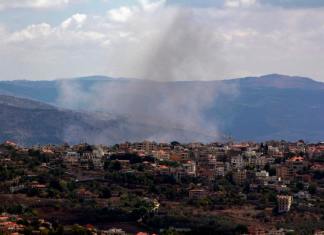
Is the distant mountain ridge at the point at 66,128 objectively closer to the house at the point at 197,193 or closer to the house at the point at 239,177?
the house at the point at 239,177

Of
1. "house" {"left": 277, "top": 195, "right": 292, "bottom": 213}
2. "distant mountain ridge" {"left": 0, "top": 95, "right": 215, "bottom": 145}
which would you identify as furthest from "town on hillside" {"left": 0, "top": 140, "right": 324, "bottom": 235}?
"distant mountain ridge" {"left": 0, "top": 95, "right": 215, "bottom": 145}

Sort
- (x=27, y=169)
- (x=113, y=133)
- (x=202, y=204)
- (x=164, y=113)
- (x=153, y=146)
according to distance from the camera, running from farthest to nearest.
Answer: (x=164, y=113)
(x=113, y=133)
(x=153, y=146)
(x=27, y=169)
(x=202, y=204)

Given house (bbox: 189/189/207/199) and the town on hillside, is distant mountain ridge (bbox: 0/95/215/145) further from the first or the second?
house (bbox: 189/189/207/199)

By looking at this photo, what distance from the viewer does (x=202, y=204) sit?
6347 cm

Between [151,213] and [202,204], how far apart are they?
547 centimetres

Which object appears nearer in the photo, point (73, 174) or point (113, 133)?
point (73, 174)

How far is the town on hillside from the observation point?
55.8m

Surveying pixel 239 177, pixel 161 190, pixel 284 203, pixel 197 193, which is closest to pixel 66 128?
pixel 239 177

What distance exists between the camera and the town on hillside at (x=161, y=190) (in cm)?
5575

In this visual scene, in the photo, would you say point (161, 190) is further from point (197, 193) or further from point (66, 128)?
point (66, 128)

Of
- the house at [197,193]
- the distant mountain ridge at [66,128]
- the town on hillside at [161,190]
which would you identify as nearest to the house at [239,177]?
the town on hillside at [161,190]

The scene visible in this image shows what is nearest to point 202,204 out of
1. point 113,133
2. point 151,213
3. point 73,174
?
point 151,213

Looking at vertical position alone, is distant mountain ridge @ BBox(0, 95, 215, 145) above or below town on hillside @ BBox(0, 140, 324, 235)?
above

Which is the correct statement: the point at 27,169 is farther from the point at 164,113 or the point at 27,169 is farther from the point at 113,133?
the point at 164,113
